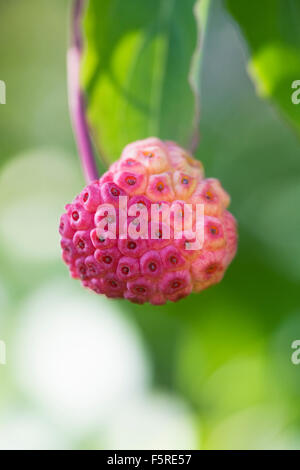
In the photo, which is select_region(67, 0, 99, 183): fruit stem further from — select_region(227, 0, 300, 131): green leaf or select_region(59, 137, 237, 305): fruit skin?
select_region(227, 0, 300, 131): green leaf

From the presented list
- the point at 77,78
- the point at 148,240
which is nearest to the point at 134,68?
the point at 77,78

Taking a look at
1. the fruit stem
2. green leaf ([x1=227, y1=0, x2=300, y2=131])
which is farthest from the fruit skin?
green leaf ([x1=227, y1=0, x2=300, y2=131])

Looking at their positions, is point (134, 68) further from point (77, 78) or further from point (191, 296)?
point (191, 296)

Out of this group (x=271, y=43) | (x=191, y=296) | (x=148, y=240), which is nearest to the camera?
(x=148, y=240)

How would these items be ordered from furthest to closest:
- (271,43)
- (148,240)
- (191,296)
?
(191,296)
(271,43)
(148,240)

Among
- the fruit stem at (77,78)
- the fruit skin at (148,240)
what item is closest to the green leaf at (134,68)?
the fruit stem at (77,78)
